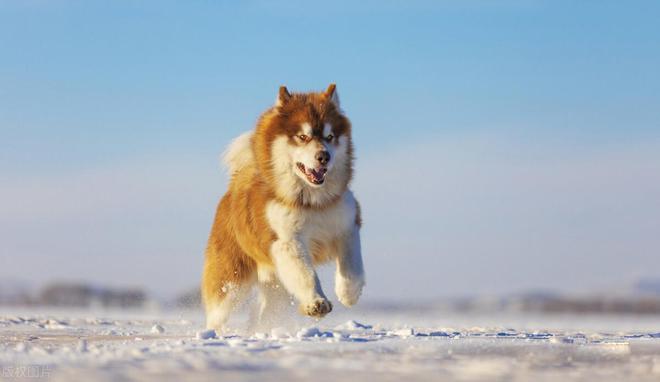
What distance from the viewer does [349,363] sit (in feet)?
14.5

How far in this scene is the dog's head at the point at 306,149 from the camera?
6844 mm

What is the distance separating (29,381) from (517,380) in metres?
2.27

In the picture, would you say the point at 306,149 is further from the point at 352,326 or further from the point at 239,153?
Result: the point at 352,326

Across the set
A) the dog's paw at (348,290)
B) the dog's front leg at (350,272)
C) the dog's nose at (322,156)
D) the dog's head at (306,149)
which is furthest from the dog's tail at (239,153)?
the dog's paw at (348,290)

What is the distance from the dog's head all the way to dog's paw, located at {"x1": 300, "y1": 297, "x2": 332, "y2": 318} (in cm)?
84

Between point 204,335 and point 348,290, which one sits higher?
point 348,290

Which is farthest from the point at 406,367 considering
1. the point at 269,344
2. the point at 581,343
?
the point at 581,343

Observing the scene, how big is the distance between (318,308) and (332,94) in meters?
2.04

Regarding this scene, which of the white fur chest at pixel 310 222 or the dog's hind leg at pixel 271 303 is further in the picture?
the dog's hind leg at pixel 271 303

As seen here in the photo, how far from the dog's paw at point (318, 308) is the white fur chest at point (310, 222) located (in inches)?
22.8

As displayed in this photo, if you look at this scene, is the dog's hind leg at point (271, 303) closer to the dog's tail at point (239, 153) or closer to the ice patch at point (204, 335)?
the dog's tail at point (239, 153)

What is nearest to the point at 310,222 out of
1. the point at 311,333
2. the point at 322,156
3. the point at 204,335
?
the point at 322,156

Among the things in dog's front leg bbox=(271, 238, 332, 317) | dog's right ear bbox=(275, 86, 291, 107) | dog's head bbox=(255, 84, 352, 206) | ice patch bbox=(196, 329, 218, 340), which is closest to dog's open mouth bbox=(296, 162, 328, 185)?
dog's head bbox=(255, 84, 352, 206)

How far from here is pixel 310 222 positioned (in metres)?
6.87
